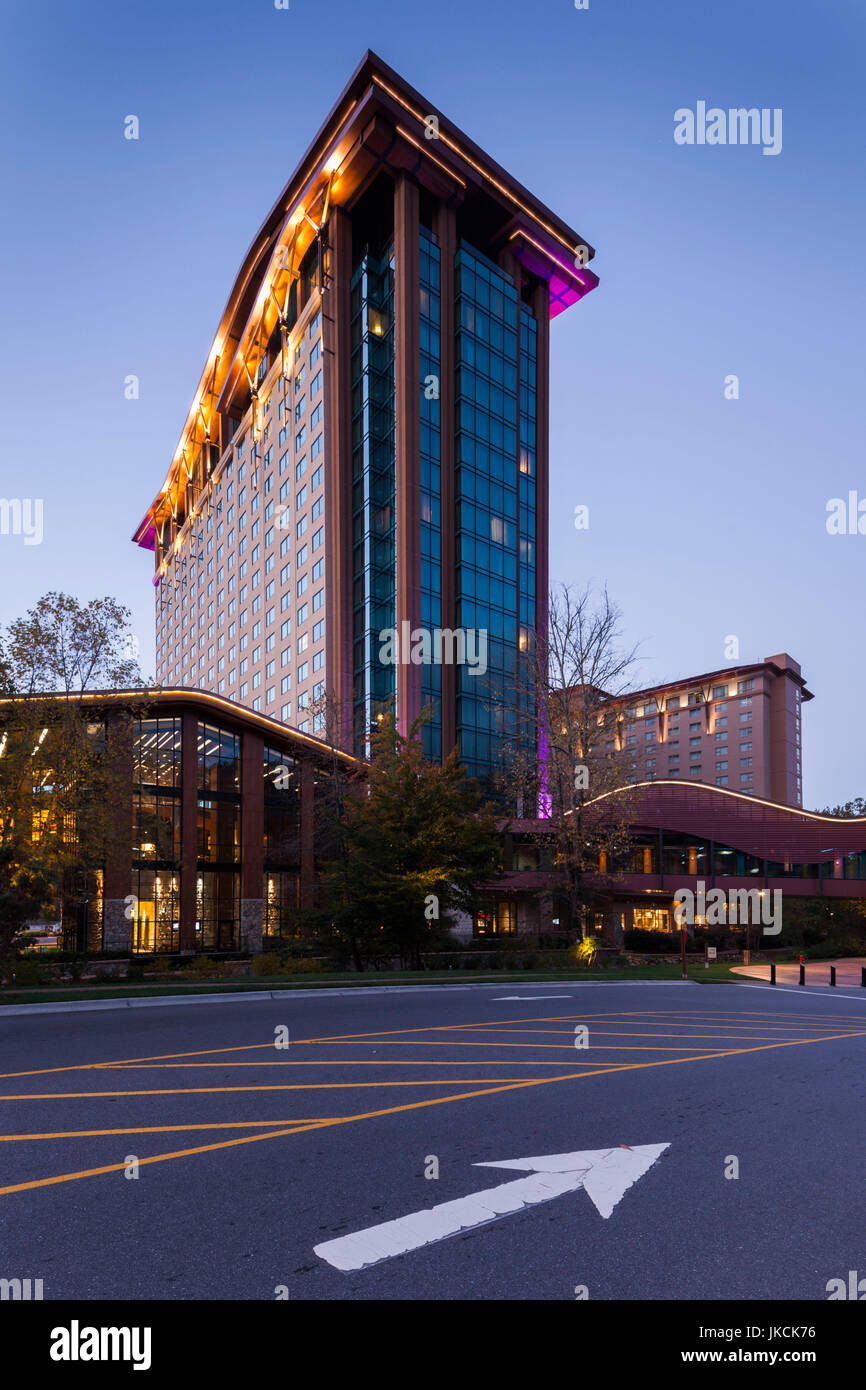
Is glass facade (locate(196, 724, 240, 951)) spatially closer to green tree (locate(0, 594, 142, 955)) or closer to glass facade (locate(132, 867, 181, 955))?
glass facade (locate(132, 867, 181, 955))

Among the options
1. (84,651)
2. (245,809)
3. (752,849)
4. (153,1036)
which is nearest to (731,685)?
(752,849)

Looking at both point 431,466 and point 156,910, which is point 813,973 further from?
point 431,466

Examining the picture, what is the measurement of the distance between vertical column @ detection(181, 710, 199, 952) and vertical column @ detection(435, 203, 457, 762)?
2271 centimetres

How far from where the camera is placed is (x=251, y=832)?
141ft

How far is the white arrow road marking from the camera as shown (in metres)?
4.42

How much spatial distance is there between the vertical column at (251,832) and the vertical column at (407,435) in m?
16.1

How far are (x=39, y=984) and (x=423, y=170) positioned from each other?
216 ft

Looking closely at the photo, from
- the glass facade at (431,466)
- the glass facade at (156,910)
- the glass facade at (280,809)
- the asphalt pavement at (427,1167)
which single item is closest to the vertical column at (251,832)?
the glass facade at (280,809)

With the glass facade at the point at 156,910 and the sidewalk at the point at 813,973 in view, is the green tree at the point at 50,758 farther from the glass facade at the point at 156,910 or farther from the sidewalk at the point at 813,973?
the sidewalk at the point at 813,973

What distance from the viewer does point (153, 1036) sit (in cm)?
1180

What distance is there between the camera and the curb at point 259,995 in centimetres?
1538

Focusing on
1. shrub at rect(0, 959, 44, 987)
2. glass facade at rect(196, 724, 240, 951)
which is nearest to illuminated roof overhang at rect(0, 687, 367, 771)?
glass facade at rect(196, 724, 240, 951)
